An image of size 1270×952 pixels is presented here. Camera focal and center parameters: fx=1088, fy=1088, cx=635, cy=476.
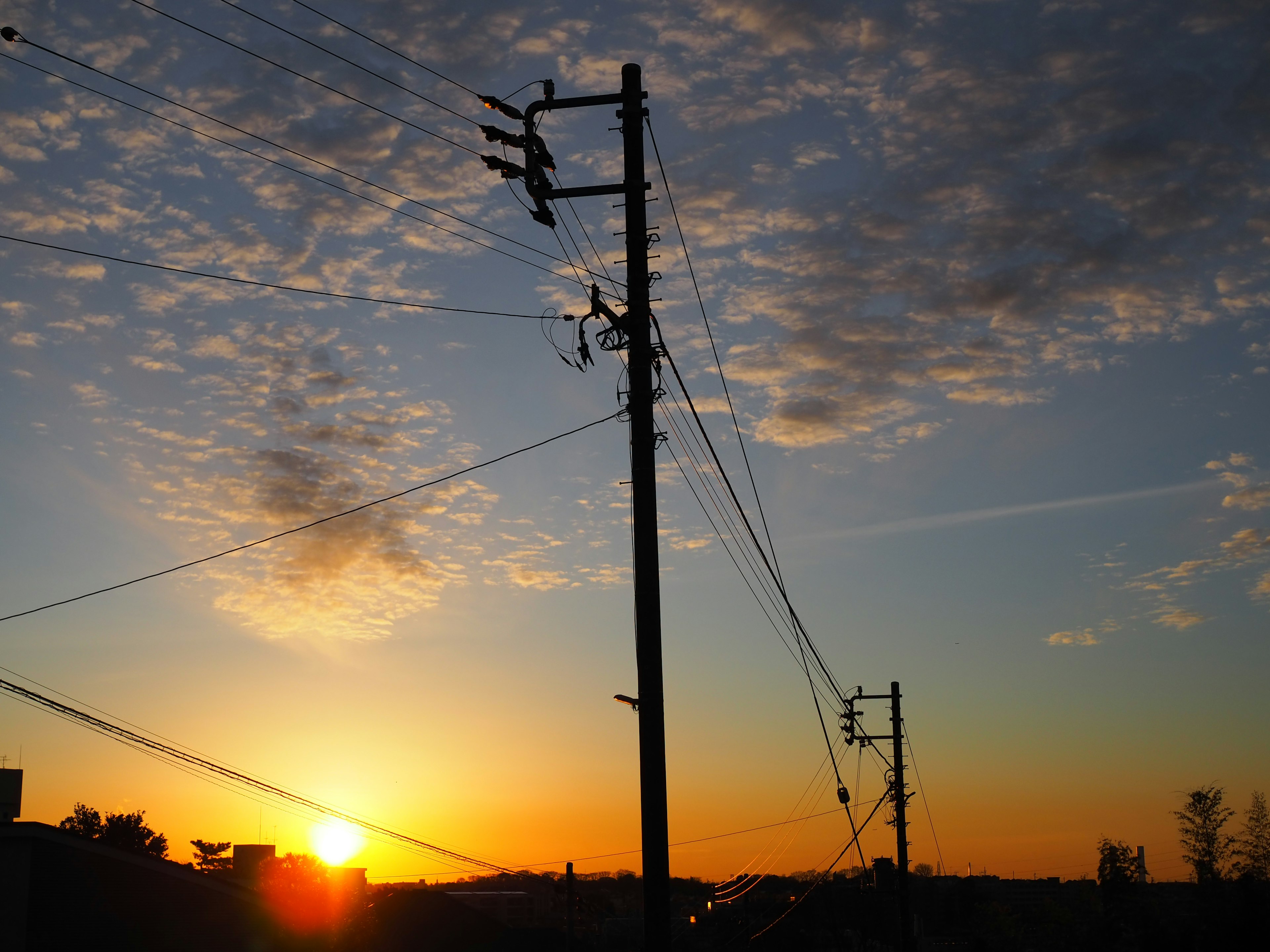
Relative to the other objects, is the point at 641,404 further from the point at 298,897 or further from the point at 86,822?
the point at 86,822

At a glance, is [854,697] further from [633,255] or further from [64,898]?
[633,255]

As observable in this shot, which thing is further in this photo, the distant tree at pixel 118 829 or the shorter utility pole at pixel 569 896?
the distant tree at pixel 118 829

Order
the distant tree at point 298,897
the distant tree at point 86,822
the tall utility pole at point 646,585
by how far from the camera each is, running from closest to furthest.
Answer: the tall utility pole at point 646,585
the distant tree at point 298,897
the distant tree at point 86,822

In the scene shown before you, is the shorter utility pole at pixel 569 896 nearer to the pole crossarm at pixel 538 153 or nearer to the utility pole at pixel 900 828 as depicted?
the utility pole at pixel 900 828

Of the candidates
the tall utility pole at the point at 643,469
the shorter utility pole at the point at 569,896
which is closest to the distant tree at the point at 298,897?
the shorter utility pole at the point at 569,896

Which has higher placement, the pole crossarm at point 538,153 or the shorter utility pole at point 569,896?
the pole crossarm at point 538,153

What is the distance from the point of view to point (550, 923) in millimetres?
156875

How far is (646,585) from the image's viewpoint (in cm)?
1224

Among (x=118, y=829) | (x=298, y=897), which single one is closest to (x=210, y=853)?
Answer: (x=118, y=829)

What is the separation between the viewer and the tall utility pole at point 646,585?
38.8 feet

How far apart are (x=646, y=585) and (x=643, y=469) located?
1.35 meters

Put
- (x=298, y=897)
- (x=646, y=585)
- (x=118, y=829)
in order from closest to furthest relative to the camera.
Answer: (x=646, y=585) < (x=298, y=897) < (x=118, y=829)

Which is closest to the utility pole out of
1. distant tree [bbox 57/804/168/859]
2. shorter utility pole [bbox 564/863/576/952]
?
shorter utility pole [bbox 564/863/576/952]

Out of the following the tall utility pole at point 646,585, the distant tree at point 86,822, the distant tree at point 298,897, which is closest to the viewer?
the tall utility pole at point 646,585
